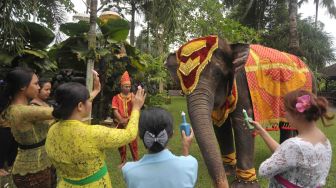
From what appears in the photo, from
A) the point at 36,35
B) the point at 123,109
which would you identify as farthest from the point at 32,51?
the point at 123,109

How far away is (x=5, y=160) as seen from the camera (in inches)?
138

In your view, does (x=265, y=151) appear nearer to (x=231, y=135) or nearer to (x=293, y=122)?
(x=231, y=135)

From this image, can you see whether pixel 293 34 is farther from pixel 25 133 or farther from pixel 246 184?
pixel 25 133

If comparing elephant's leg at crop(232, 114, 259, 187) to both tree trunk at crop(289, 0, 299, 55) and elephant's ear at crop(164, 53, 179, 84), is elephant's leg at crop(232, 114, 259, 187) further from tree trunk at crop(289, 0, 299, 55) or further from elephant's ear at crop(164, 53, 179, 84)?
tree trunk at crop(289, 0, 299, 55)

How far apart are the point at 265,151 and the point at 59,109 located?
6.15m

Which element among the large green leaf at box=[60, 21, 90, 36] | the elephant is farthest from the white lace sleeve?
the large green leaf at box=[60, 21, 90, 36]

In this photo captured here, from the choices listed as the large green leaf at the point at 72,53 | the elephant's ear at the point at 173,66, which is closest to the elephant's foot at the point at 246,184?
the elephant's ear at the point at 173,66

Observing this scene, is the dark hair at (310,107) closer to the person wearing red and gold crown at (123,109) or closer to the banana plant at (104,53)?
the person wearing red and gold crown at (123,109)

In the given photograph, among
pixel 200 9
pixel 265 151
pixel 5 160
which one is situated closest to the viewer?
pixel 5 160

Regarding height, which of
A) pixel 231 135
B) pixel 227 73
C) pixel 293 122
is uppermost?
pixel 227 73

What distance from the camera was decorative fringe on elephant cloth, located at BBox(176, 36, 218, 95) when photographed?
4.28m

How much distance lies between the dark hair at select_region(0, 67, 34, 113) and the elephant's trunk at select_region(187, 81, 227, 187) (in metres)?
1.58

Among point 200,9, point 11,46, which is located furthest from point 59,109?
point 200,9

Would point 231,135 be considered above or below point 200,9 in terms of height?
below
